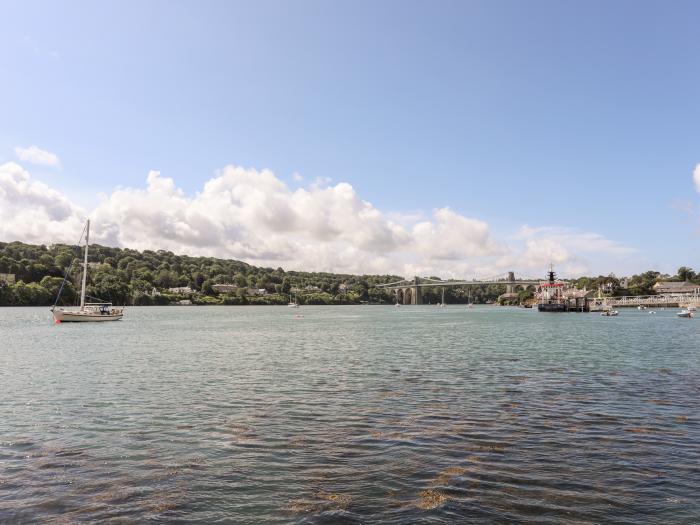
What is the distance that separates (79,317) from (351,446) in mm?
105600

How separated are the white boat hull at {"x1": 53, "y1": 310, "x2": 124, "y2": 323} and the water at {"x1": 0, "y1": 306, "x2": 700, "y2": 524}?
75821 mm

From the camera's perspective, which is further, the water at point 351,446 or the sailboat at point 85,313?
the sailboat at point 85,313

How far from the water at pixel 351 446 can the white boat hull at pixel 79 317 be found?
249 ft

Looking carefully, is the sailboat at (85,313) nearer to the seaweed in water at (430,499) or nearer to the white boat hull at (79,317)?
the white boat hull at (79,317)

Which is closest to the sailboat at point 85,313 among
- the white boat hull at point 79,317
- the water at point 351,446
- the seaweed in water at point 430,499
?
the white boat hull at point 79,317

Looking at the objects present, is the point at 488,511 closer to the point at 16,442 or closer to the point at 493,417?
the point at 493,417

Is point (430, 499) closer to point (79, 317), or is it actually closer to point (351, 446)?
point (351, 446)

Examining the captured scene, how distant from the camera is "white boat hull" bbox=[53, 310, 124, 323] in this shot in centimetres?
10312

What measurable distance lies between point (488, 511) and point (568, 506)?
75.2 inches

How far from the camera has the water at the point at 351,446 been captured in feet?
38.9

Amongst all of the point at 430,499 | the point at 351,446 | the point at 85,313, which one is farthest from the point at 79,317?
the point at 430,499

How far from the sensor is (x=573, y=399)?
81.4 feet

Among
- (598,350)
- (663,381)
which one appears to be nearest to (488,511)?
(663,381)

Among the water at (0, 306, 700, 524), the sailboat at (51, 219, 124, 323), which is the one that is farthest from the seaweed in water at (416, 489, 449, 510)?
the sailboat at (51, 219, 124, 323)
